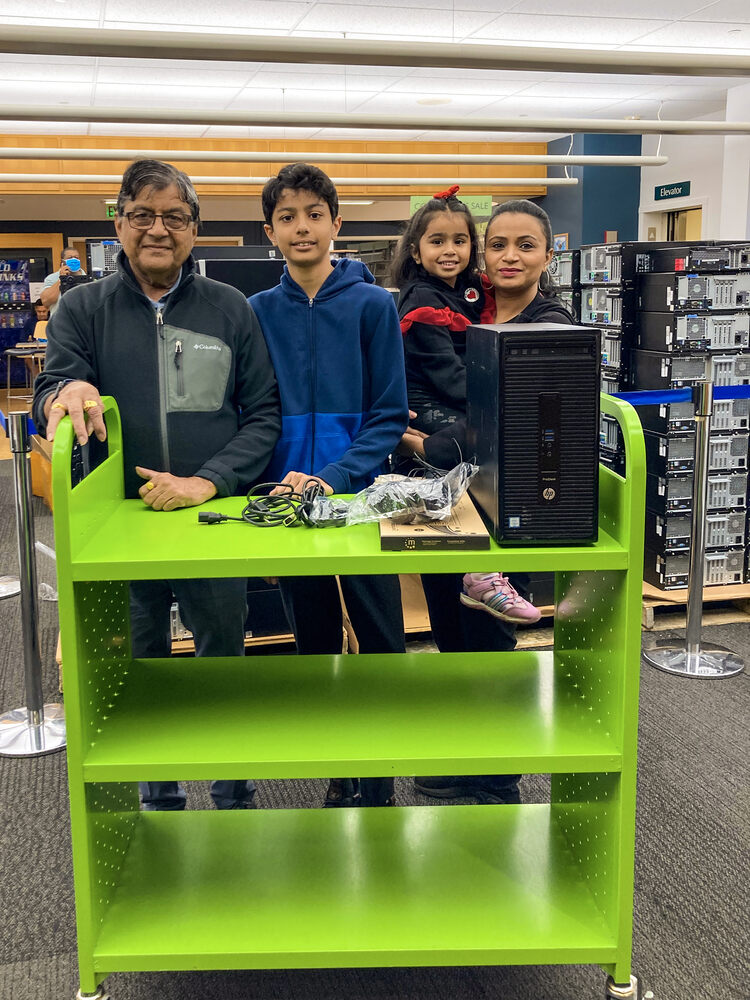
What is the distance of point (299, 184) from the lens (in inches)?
79.4

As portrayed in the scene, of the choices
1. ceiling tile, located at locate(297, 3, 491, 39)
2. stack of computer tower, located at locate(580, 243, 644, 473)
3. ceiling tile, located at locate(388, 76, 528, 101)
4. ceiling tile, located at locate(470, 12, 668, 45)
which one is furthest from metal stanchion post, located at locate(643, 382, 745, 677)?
ceiling tile, located at locate(388, 76, 528, 101)

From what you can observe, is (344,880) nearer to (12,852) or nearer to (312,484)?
(312,484)

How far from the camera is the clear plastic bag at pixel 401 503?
162 cm

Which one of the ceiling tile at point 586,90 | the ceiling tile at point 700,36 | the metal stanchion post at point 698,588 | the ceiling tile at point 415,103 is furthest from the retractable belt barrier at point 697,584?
the ceiling tile at point 415,103

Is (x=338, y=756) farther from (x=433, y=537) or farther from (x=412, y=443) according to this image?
(x=412, y=443)

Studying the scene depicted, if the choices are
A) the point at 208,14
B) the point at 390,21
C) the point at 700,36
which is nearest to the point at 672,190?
the point at 700,36

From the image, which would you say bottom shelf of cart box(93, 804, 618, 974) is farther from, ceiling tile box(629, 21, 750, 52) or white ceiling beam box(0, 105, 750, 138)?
ceiling tile box(629, 21, 750, 52)

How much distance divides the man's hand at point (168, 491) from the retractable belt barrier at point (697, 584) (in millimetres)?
2066

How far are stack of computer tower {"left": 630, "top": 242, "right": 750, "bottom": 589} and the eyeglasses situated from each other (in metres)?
2.56

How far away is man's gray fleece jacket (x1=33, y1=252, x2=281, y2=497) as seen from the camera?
6.53 ft

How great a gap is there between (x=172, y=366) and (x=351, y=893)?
1.13 m

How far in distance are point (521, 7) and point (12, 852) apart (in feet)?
19.1

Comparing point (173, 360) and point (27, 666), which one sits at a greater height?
point (173, 360)

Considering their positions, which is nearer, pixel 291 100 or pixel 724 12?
pixel 724 12
